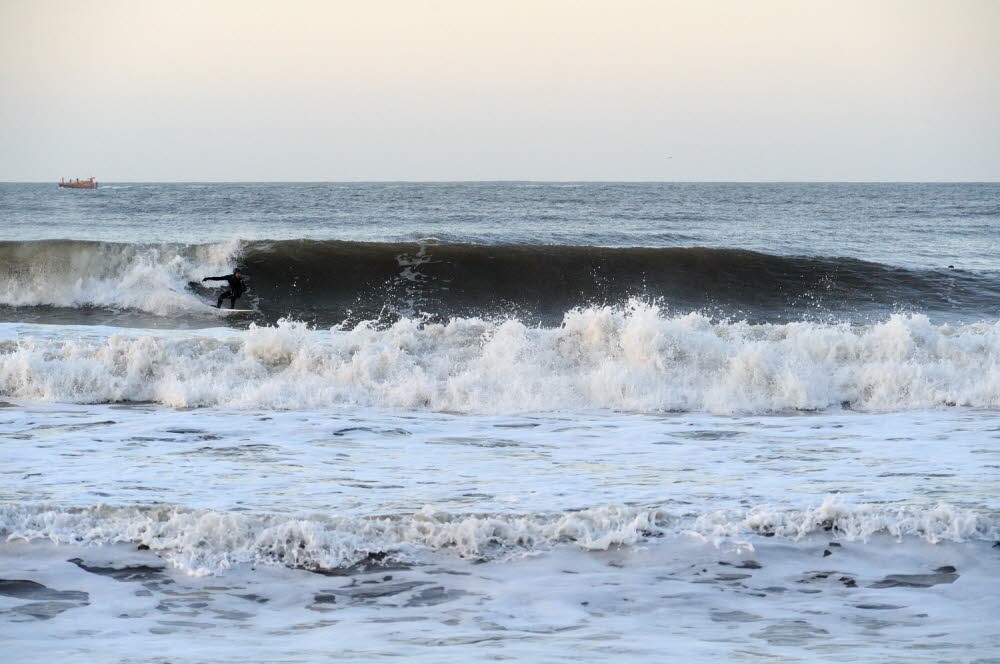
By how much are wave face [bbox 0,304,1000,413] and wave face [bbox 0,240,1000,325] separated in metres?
5.40

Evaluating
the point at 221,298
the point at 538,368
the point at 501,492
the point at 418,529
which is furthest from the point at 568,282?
the point at 418,529

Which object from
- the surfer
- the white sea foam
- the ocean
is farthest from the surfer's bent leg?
the ocean

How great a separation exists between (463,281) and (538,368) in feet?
28.6

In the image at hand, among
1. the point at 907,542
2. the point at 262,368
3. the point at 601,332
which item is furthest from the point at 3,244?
the point at 907,542

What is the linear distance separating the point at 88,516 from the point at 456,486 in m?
2.22

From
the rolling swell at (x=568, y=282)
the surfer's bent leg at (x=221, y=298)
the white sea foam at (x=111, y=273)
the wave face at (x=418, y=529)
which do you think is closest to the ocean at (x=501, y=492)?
the wave face at (x=418, y=529)

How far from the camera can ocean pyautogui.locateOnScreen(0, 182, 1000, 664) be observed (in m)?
4.36

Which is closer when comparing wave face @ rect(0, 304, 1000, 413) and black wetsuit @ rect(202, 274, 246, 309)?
wave face @ rect(0, 304, 1000, 413)

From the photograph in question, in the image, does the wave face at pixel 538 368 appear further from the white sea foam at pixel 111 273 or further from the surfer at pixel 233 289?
the white sea foam at pixel 111 273

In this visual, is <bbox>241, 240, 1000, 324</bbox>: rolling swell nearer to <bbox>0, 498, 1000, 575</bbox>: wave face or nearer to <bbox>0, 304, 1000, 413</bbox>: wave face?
<bbox>0, 304, 1000, 413</bbox>: wave face

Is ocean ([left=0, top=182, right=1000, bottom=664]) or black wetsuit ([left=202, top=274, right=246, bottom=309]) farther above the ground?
black wetsuit ([left=202, top=274, right=246, bottom=309])

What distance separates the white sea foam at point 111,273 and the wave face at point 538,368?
6136mm

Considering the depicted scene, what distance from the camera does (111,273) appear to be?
18203 millimetres

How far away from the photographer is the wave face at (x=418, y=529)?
17.0 feet
